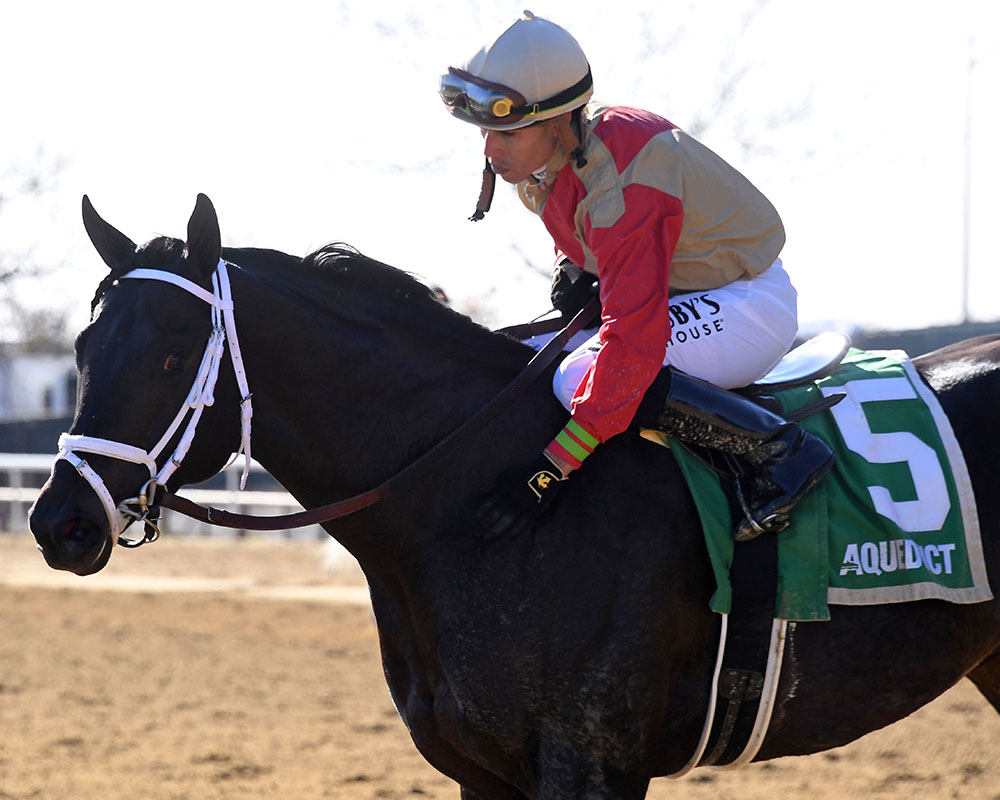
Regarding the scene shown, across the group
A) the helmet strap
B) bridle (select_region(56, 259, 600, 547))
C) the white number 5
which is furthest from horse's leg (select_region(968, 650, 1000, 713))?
the helmet strap

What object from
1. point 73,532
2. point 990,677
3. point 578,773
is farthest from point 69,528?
point 990,677

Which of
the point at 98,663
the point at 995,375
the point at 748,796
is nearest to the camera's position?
the point at 995,375

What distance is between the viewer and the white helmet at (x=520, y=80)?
3.02 meters

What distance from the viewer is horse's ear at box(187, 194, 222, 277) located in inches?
113

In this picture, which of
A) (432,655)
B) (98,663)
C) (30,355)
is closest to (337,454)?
(432,655)

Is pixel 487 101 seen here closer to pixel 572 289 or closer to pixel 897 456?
pixel 572 289

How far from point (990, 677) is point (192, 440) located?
267 centimetres

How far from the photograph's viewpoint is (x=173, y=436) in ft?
9.23

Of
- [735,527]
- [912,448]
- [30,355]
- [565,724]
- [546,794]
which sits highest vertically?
[30,355]

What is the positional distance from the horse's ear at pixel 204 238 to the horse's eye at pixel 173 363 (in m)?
0.24

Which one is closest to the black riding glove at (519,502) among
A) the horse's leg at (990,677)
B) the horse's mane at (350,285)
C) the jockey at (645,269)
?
the jockey at (645,269)

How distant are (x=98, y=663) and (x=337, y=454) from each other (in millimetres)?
6206

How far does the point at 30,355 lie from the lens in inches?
1129

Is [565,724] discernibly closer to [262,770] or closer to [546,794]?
[546,794]
